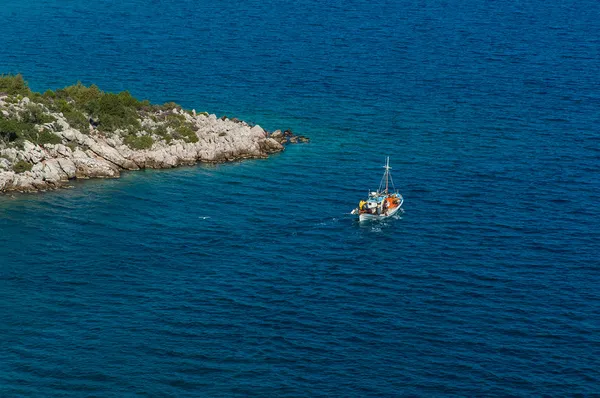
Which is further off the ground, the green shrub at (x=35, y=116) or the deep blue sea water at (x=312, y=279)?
the green shrub at (x=35, y=116)

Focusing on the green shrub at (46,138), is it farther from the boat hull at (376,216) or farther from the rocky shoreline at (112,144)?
the boat hull at (376,216)

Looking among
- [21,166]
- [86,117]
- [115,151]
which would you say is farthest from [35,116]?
[115,151]

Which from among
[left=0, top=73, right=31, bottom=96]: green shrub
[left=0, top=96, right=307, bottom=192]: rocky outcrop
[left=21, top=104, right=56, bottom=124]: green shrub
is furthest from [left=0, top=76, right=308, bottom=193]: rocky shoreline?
[left=0, top=73, right=31, bottom=96]: green shrub

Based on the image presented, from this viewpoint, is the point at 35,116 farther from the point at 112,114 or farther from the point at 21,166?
the point at 112,114

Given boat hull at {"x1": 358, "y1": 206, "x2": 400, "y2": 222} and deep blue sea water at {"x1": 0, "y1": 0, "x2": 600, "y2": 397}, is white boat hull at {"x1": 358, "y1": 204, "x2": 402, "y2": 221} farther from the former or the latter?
deep blue sea water at {"x1": 0, "y1": 0, "x2": 600, "y2": 397}

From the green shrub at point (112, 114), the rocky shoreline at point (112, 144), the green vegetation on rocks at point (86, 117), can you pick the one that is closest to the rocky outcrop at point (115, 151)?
the rocky shoreline at point (112, 144)
